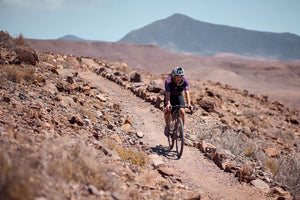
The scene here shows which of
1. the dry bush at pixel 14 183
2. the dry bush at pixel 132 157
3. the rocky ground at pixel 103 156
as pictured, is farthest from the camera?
the dry bush at pixel 132 157

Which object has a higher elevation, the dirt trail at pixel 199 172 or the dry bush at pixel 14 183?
the dry bush at pixel 14 183

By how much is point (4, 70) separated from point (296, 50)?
209 metres

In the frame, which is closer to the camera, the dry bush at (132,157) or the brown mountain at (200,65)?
the dry bush at (132,157)

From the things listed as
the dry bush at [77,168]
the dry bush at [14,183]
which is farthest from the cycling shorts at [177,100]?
the dry bush at [14,183]

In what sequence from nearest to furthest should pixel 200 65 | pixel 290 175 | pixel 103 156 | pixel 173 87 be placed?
pixel 103 156
pixel 173 87
pixel 290 175
pixel 200 65

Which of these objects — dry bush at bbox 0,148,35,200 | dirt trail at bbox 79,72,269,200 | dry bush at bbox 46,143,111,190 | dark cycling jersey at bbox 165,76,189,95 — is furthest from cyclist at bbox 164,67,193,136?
dry bush at bbox 0,148,35,200

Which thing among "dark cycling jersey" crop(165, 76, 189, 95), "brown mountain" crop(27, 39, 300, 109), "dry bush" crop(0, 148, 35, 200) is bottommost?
"dry bush" crop(0, 148, 35, 200)

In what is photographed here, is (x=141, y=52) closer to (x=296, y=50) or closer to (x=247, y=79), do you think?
(x=247, y=79)

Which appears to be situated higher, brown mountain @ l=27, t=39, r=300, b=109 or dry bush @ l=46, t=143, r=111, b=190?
brown mountain @ l=27, t=39, r=300, b=109

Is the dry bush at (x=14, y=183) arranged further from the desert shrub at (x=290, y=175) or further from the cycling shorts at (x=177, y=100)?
the desert shrub at (x=290, y=175)

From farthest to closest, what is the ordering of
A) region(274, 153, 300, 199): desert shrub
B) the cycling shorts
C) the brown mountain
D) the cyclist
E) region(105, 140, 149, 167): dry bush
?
the brown mountain
the cycling shorts
the cyclist
region(274, 153, 300, 199): desert shrub
region(105, 140, 149, 167): dry bush

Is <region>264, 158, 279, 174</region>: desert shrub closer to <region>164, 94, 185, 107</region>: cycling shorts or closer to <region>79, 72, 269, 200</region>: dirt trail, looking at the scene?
<region>79, 72, 269, 200</region>: dirt trail

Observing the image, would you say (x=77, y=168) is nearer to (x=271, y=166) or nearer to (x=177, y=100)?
(x=177, y=100)

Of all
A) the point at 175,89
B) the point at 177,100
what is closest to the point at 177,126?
the point at 177,100
